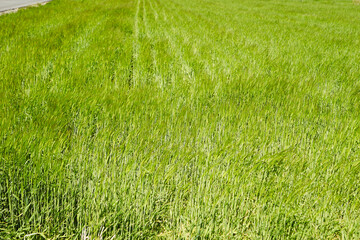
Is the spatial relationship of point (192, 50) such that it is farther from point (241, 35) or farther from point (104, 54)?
point (241, 35)

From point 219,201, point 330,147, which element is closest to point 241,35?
point 330,147

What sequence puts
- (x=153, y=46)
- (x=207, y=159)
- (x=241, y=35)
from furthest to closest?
1. (x=241, y=35)
2. (x=153, y=46)
3. (x=207, y=159)

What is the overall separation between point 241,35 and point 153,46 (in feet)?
7.70

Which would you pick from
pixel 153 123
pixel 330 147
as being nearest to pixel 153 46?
pixel 153 123

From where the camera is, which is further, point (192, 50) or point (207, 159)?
point (192, 50)

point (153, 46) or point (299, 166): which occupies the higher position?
point (153, 46)

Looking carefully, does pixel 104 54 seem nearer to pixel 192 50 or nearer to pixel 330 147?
pixel 192 50

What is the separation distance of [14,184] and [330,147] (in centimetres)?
166

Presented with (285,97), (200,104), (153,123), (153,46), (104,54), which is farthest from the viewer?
(153,46)

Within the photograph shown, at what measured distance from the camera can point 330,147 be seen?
1.59 m

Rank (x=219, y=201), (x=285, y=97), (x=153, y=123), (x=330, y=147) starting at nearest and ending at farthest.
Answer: (x=219, y=201) < (x=330, y=147) < (x=153, y=123) < (x=285, y=97)

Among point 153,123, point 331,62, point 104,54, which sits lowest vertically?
point 331,62

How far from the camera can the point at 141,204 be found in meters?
1.11

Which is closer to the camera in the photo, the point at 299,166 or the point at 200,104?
the point at 299,166
